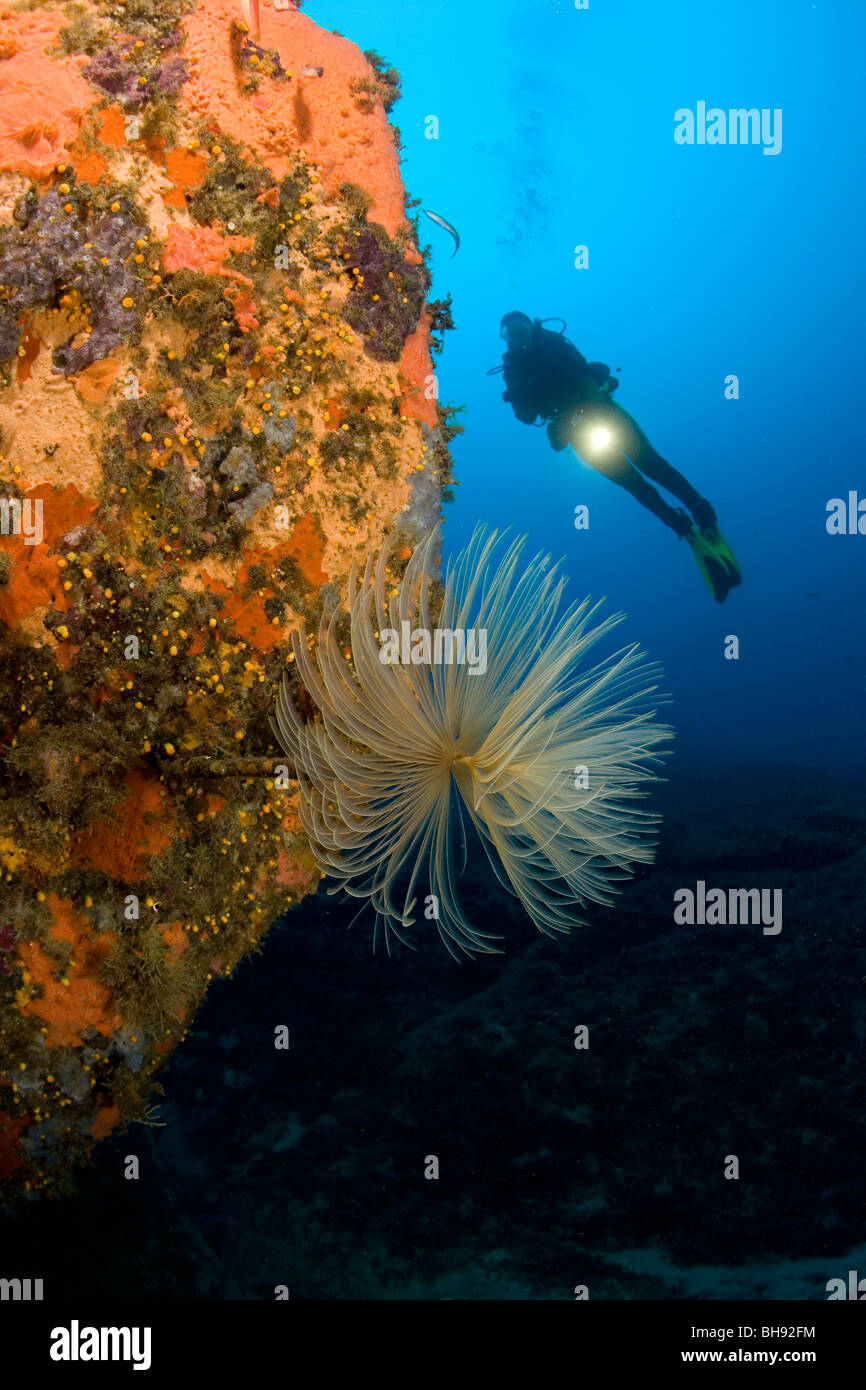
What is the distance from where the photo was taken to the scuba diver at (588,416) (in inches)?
440

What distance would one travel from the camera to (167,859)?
359 centimetres

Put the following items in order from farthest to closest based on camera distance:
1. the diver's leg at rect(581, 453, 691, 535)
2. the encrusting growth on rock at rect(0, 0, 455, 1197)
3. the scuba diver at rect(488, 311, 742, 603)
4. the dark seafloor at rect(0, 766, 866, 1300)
Answer: the diver's leg at rect(581, 453, 691, 535), the scuba diver at rect(488, 311, 742, 603), the dark seafloor at rect(0, 766, 866, 1300), the encrusting growth on rock at rect(0, 0, 455, 1197)

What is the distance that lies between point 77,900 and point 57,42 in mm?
4431

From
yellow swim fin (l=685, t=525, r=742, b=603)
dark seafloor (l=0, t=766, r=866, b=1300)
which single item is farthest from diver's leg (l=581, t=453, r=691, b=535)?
dark seafloor (l=0, t=766, r=866, b=1300)

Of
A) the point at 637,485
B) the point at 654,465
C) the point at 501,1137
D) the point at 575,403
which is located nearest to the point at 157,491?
the point at 501,1137

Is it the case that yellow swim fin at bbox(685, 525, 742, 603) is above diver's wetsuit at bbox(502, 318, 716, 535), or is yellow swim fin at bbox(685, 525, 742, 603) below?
below

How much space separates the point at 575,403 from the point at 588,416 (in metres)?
0.31

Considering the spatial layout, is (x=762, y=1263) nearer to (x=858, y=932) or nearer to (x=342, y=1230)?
(x=342, y=1230)

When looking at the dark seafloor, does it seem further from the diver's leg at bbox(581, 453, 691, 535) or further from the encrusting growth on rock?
the diver's leg at bbox(581, 453, 691, 535)

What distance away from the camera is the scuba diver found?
11180 millimetres

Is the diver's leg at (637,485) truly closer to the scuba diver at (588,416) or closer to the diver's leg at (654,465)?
A: the scuba diver at (588,416)

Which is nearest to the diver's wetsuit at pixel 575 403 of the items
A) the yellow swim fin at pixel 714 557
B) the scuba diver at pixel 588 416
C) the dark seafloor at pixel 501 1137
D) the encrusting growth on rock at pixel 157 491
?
the scuba diver at pixel 588 416

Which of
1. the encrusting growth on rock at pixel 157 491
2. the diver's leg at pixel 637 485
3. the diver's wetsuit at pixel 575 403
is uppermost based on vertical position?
the diver's wetsuit at pixel 575 403

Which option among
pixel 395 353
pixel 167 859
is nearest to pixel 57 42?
pixel 395 353
